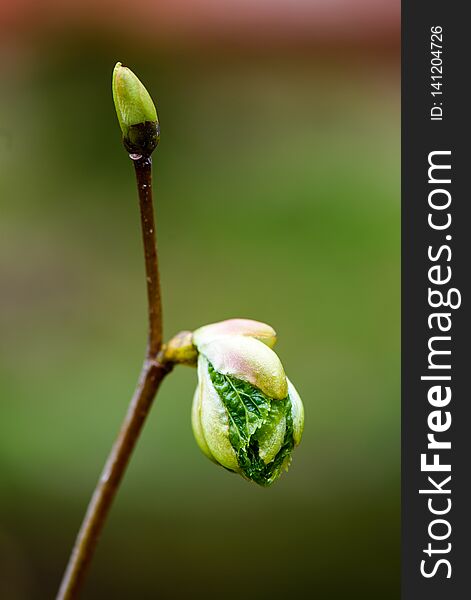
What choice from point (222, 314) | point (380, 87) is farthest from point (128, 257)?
point (380, 87)

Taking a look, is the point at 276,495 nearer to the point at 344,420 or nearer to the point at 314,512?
the point at 314,512

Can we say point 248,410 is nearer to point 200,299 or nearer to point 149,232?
point 149,232

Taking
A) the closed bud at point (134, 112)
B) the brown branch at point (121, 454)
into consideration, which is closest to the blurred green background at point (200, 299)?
the brown branch at point (121, 454)

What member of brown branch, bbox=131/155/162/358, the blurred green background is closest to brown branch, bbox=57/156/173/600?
brown branch, bbox=131/155/162/358

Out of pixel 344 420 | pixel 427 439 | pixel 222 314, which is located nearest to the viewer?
pixel 427 439

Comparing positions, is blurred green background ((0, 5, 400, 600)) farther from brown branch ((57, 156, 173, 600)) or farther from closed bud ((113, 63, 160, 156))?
closed bud ((113, 63, 160, 156))
